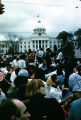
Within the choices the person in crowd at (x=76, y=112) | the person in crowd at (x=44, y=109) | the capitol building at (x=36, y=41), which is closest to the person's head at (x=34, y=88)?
the person in crowd at (x=44, y=109)

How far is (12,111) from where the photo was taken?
274cm

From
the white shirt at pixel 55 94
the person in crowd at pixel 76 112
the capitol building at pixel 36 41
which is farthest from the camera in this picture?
the capitol building at pixel 36 41

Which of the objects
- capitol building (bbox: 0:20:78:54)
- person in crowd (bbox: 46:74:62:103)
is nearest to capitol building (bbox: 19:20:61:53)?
capitol building (bbox: 0:20:78:54)

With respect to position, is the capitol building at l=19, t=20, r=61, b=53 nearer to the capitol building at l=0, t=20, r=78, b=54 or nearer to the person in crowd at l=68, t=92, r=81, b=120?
the capitol building at l=0, t=20, r=78, b=54

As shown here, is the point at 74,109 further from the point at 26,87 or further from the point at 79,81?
the point at 79,81

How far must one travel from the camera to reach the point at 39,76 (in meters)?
7.70

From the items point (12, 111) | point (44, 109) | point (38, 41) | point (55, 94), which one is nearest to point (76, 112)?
point (44, 109)

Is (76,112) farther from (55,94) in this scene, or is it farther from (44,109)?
(55,94)

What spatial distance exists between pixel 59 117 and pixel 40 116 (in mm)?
233

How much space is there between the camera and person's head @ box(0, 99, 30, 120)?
2719 mm

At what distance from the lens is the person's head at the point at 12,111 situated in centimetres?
272

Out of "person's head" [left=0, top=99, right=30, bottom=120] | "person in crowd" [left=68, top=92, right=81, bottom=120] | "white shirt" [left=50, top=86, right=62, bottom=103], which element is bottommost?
"white shirt" [left=50, top=86, right=62, bottom=103]

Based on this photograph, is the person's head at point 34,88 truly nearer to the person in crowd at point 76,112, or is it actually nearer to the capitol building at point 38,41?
the person in crowd at point 76,112

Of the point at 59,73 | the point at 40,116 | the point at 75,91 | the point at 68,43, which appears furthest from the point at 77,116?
the point at 68,43
